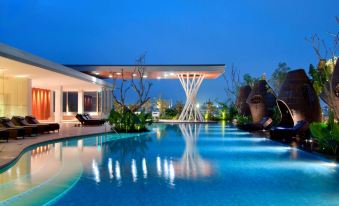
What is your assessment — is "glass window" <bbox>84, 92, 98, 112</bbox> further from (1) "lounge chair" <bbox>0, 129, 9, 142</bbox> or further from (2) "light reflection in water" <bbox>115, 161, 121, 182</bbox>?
(2) "light reflection in water" <bbox>115, 161, 121, 182</bbox>

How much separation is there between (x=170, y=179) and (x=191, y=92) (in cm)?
2433

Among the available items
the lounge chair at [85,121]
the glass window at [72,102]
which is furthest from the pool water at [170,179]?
the glass window at [72,102]

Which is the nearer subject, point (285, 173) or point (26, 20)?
point (285, 173)

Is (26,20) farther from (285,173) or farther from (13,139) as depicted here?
(285,173)

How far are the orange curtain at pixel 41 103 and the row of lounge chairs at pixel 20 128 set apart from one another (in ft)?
48.3

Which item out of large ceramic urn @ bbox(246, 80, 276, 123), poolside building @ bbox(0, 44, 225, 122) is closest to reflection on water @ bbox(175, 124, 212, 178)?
poolside building @ bbox(0, 44, 225, 122)

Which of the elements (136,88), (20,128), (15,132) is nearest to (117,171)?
(15,132)

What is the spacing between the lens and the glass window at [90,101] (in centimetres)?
3850

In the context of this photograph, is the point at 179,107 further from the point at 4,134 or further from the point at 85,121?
the point at 4,134

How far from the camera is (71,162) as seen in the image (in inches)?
370

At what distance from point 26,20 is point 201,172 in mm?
69440

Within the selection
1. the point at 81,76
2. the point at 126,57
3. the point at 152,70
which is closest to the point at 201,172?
the point at 81,76

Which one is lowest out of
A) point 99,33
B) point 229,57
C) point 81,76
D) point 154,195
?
point 154,195

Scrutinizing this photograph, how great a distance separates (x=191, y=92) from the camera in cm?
3142
